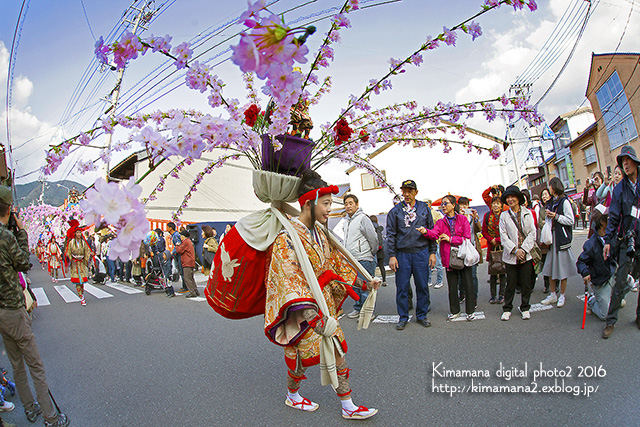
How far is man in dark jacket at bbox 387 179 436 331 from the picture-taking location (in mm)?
5152

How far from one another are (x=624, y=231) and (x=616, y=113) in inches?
1009

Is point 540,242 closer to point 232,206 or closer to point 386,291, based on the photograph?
point 386,291

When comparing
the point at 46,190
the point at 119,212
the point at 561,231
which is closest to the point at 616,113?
the point at 561,231

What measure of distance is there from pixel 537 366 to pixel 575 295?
132 inches

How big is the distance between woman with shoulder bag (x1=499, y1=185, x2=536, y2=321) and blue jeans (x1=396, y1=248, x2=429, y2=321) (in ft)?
3.65

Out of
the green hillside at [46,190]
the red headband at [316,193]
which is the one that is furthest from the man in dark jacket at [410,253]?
the green hillside at [46,190]

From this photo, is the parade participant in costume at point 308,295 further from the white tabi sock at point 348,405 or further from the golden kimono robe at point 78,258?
the golden kimono robe at point 78,258

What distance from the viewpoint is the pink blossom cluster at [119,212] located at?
3.70 feet

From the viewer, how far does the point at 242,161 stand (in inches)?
1091

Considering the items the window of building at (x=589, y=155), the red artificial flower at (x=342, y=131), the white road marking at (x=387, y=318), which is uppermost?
the window of building at (x=589, y=155)

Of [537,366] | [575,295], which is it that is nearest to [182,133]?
[537,366]

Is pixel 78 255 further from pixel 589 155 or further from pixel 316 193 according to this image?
pixel 589 155

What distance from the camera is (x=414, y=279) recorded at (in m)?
5.19

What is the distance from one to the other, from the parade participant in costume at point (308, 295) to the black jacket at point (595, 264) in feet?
10.8
